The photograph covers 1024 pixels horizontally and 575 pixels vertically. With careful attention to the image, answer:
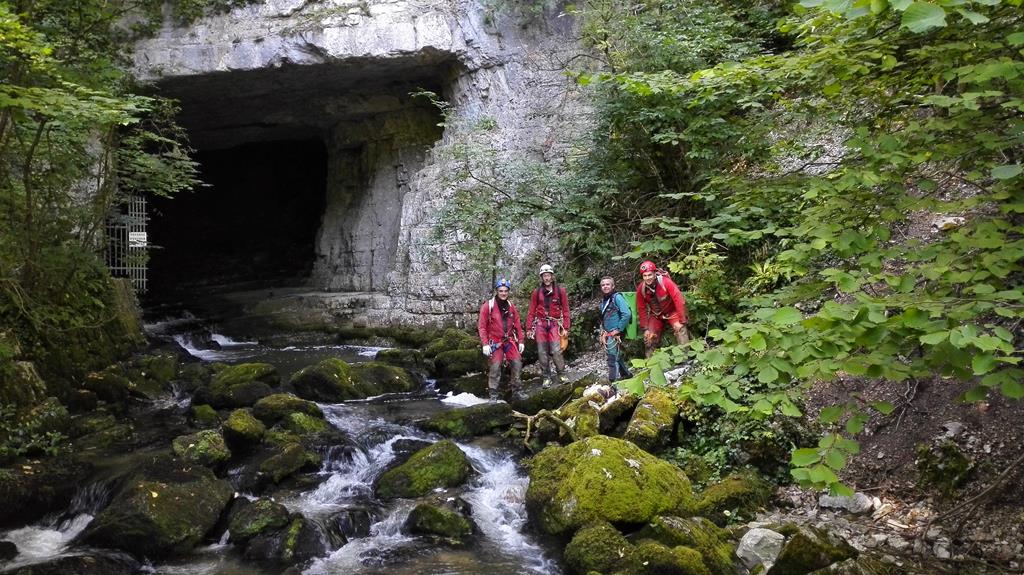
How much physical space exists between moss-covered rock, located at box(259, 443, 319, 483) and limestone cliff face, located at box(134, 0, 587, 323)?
6.70 m

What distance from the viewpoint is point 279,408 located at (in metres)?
8.87

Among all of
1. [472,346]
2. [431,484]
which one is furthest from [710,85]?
[472,346]

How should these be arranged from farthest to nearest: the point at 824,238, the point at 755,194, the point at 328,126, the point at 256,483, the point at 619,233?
the point at 328,126 → the point at 619,233 → the point at 256,483 → the point at 755,194 → the point at 824,238

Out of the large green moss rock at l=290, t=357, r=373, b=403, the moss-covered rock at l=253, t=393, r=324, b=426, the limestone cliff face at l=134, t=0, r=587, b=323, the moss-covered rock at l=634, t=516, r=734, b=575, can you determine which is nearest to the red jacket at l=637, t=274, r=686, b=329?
the moss-covered rock at l=634, t=516, r=734, b=575

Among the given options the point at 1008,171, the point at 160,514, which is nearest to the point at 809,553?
the point at 1008,171

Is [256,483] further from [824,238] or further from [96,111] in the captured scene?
[824,238]

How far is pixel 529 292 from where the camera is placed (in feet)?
43.2

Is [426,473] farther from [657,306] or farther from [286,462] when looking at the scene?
[657,306]

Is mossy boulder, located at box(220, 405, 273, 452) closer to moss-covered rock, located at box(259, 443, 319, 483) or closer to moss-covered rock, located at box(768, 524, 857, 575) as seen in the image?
moss-covered rock, located at box(259, 443, 319, 483)

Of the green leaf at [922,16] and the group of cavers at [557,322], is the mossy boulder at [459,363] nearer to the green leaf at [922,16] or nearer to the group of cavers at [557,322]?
the group of cavers at [557,322]

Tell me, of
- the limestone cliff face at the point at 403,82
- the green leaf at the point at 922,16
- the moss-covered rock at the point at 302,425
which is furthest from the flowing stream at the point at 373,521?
the limestone cliff face at the point at 403,82

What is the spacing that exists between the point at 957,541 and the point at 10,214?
35.7 feet

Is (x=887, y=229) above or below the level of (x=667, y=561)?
above

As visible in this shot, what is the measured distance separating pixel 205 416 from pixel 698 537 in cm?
688
